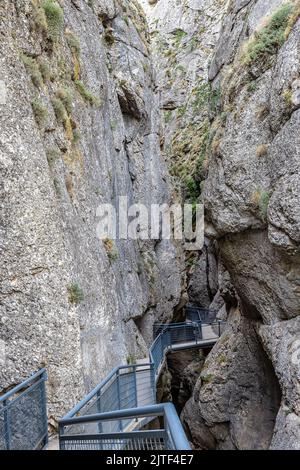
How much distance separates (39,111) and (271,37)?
7.92 m

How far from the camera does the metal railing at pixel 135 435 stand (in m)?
3.52

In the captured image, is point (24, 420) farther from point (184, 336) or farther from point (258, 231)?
point (184, 336)

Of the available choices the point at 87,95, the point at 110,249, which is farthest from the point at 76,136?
the point at 110,249

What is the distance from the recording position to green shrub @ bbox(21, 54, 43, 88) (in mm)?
9962

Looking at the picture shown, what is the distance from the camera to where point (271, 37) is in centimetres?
1368

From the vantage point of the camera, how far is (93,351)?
10844mm

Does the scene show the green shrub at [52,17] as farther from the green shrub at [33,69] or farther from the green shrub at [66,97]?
the green shrub at [33,69]

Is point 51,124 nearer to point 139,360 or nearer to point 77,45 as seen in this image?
point 77,45

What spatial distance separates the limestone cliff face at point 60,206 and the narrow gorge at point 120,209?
4cm

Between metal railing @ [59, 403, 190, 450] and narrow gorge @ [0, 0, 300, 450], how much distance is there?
224 centimetres

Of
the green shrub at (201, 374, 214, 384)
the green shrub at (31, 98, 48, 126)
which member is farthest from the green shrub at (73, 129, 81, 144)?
the green shrub at (201, 374, 214, 384)

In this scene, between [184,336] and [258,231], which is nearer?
[258,231]

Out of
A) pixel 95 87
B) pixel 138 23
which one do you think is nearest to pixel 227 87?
pixel 95 87

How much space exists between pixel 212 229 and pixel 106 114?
21.4 feet
